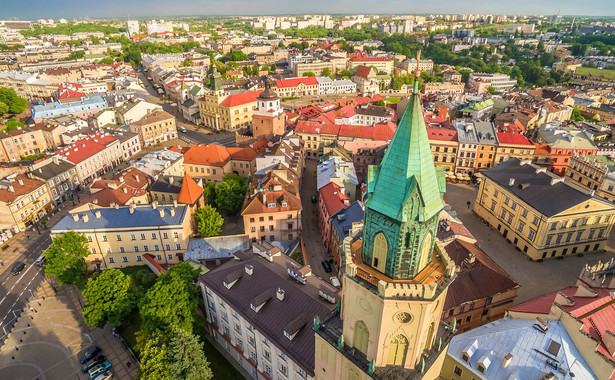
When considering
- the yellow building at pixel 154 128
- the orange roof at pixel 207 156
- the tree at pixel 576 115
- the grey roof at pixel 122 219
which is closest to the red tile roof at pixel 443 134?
the orange roof at pixel 207 156

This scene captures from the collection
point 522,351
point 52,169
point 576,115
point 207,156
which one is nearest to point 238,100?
point 207,156

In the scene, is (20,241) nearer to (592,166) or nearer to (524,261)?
(524,261)

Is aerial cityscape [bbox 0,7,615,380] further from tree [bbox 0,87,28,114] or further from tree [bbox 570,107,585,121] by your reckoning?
tree [bbox 0,87,28,114]

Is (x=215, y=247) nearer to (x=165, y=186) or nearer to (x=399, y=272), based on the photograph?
(x=165, y=186)

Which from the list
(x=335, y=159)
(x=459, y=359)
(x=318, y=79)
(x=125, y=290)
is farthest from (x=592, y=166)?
(x=318, y=79)

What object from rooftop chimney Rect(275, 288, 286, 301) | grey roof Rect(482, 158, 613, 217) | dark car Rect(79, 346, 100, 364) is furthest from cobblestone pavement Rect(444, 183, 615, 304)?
dark car Rect(79, 346, 100, 364)
